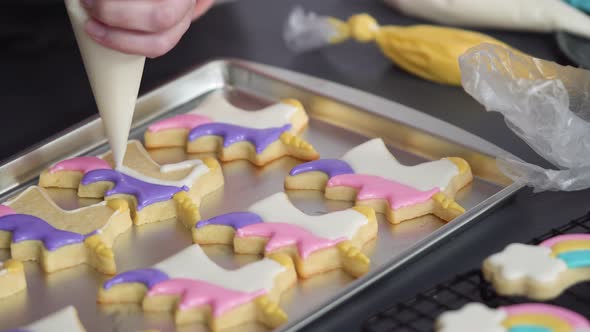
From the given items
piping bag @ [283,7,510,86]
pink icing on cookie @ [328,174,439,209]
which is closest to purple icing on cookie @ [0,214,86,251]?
pink icing on cookie @ [328,174,439,209]

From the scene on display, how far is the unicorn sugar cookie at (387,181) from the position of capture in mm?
1054

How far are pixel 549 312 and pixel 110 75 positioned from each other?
52 cm

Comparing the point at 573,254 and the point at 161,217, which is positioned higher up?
the point at 573,254

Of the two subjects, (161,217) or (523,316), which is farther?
(161,217)

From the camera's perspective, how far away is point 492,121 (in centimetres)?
126

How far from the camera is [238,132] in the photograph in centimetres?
121

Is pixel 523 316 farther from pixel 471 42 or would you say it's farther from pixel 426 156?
pixel 471 42

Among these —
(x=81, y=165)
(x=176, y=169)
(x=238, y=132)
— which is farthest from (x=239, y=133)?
(x=81, y=165)

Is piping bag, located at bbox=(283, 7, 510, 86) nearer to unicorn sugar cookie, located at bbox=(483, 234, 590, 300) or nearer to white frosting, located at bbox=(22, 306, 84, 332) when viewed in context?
unicorn sugar cookie, located at bbox=(483, 234, 590, 300)

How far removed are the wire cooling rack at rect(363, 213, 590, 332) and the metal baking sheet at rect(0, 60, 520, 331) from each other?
0.28 ft

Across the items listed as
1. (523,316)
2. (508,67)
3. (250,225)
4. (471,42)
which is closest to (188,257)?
(250,225)

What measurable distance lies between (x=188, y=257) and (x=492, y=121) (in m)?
0.51

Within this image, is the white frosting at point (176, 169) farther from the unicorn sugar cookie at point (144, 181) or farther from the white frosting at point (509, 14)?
the white frosting at point (509, 14)

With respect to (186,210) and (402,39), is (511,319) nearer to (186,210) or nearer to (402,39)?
(186,210)
